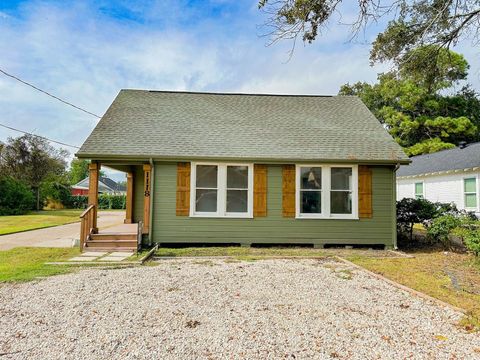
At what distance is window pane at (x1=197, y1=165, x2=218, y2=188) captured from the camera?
9.02 m

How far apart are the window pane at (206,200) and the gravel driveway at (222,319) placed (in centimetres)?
335

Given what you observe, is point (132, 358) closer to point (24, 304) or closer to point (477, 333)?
point (24, 304)

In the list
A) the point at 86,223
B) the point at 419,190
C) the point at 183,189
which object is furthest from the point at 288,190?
the point at 419,190

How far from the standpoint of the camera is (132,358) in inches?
110

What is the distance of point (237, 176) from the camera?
358 inches

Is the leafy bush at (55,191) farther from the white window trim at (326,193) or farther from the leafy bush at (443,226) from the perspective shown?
the leafy bush at (443,226)

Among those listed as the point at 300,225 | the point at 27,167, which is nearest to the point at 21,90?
the point at 27,167

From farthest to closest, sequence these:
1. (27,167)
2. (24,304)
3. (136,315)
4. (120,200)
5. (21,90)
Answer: (120,200) < (27,167) < (21,90) < (24,304) < (136,315)

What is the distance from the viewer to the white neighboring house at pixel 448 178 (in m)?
13.7

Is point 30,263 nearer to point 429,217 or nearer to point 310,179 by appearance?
point 310,179

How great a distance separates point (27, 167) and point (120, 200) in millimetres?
8010

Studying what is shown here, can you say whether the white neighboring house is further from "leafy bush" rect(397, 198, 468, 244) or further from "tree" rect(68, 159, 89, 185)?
"tree" rect(68, 159, 89, 185)

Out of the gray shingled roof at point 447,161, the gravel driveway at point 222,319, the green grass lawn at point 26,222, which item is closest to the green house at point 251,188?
the gravel driveway at point 222,319

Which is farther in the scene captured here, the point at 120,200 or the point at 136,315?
the point at 120,200
